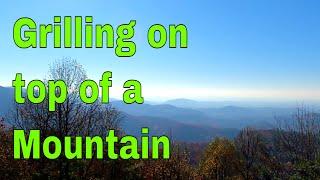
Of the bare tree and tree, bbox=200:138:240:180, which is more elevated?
the bare tree

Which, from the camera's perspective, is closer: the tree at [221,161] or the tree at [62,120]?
the tree at [62,120]

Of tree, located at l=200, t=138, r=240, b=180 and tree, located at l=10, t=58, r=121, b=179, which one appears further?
tree, located at l=200, t=138, r=240, b=180

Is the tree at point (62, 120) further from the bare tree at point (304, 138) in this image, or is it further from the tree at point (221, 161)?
the tree at point (221, 161)

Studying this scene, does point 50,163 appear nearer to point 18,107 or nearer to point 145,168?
point 18,107

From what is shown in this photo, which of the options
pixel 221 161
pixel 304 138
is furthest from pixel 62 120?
pixel 221 161

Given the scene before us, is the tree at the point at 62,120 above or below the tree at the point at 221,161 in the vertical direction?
above

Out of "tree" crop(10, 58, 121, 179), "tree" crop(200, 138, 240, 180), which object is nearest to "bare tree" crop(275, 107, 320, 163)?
"tree" crop(10, 58, 121, 179)

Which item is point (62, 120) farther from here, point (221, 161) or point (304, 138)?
point (221, 161)

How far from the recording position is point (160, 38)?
19.9 meters

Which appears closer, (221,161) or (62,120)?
(62,120)

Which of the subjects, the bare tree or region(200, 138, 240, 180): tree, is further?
region(200, 138, 240, 180): tree

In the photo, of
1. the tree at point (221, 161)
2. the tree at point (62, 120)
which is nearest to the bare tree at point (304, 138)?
the tree at point (62, 120)

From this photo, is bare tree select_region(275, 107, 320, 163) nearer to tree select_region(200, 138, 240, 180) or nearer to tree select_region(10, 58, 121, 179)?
tree select_region(10, 58, 121, 179)

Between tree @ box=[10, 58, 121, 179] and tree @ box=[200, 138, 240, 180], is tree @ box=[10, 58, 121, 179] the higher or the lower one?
the higher one
